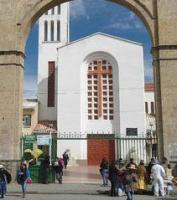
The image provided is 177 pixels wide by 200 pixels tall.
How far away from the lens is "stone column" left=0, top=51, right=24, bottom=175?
711 inches

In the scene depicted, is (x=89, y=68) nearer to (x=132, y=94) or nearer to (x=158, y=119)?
(x=132, y=94)

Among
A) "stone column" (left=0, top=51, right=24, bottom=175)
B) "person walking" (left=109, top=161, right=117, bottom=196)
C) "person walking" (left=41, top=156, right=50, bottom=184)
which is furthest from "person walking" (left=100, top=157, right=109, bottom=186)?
"stone column" (left=0, top=51, right=24, bottom=175)

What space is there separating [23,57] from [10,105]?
2.65m

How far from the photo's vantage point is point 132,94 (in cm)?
4175

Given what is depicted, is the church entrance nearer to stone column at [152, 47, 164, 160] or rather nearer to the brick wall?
the brick wall

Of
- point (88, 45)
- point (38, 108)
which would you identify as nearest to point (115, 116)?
point (88, 45)

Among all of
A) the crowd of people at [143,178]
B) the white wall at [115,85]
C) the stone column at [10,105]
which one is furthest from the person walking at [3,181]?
the white wall at [115,85]

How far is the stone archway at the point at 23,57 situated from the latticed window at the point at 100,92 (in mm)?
23362

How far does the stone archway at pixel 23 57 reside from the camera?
57.4 ft

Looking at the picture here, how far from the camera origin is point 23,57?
1936cm

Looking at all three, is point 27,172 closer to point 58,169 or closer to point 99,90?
point 58,169

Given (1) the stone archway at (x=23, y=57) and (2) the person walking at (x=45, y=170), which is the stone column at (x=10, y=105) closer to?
(1) the stone archway at (x=23, y=57)

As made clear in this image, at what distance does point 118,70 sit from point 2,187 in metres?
29.7

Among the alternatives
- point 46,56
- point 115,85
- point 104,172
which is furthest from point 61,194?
point 46,56
